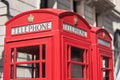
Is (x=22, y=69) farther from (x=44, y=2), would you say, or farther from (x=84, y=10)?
(x=84, y=10)

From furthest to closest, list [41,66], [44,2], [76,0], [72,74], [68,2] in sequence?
[76,0], [68,2], [44,2], [72,74], [41,66]

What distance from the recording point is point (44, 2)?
42.5 feet

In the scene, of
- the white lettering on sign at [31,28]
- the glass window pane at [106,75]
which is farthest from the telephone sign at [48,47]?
the glass window pane at [106,75]

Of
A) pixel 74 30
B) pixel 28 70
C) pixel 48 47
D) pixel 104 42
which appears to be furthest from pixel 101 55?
pixel 48 47

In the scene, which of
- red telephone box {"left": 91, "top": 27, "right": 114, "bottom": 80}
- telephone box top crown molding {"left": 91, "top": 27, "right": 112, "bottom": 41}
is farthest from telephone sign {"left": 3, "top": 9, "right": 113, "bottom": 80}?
telephone box top crown molding {"left": 91, "top": 27, "right": 112, "bottom": 41}

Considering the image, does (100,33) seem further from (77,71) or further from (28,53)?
(28,53)

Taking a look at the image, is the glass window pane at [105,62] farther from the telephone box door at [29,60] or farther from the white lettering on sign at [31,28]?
the white lettering on sign at [31,28]

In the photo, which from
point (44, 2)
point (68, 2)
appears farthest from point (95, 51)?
point (68, 2)

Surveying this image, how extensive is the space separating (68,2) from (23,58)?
794cm

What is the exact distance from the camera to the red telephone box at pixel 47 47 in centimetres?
635

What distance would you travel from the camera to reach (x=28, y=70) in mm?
7152

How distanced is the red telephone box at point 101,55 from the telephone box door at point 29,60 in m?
1.62

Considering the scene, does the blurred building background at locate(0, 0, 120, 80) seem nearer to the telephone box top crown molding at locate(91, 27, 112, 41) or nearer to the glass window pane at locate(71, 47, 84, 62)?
the telephone box top crown molding at locate(91, 27, 112, 41)

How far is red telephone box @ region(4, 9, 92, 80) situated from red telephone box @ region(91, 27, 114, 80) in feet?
1.69
